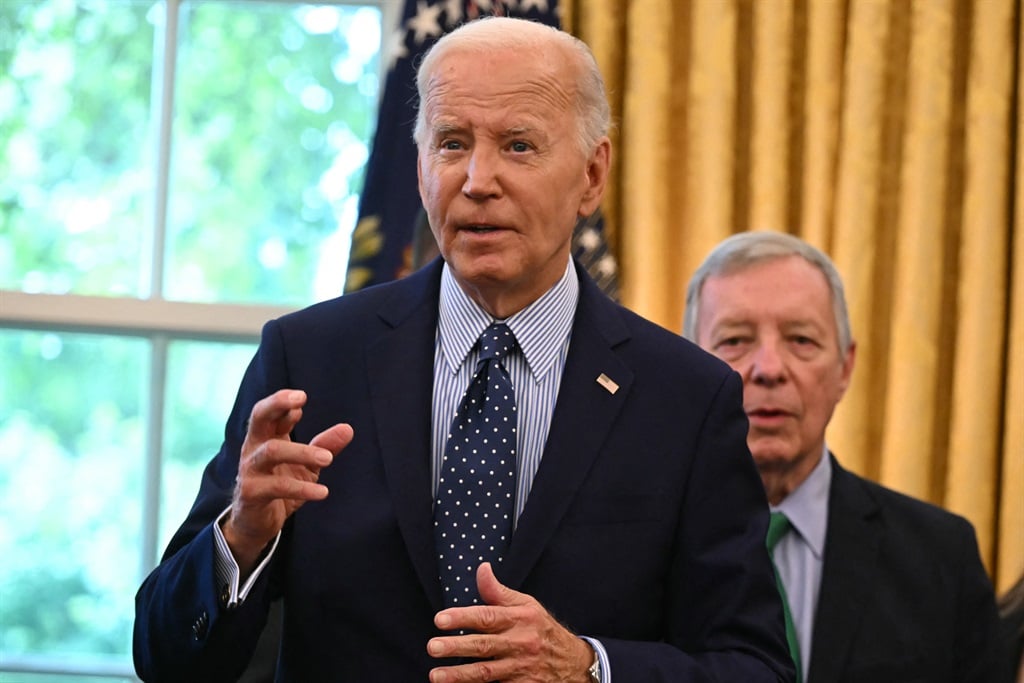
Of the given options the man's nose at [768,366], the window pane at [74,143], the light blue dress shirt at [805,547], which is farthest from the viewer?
the window pane at [74,143]

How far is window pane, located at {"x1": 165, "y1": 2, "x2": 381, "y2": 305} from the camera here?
452 cm

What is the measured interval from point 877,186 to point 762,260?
1179 millimetres

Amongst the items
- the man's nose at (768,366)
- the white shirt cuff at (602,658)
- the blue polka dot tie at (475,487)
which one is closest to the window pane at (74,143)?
the man's nose at (768,366)

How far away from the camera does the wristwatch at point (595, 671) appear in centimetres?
197

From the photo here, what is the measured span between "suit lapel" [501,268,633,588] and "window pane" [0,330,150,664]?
2.42 meters

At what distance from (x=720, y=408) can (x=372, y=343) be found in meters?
0.52

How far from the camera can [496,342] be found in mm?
2248

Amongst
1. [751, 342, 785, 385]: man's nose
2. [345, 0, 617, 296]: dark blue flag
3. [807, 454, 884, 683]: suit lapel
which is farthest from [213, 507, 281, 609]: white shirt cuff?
[345, 0, 617, 296]: dark blue flag

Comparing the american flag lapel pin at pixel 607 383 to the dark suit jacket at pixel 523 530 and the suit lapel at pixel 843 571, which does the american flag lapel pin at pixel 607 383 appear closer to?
the dark suit jacket at pixel 523 530

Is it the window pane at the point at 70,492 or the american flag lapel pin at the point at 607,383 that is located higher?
the american flag lapel pin at the point at 607,383

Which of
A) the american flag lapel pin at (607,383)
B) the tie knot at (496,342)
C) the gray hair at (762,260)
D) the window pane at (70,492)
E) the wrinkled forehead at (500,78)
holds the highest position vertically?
the wrinkled forehead at (500,78)

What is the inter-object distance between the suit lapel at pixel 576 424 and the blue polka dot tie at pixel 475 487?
4cm

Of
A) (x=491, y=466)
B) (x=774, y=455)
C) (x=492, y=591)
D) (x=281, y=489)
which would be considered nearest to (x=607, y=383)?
(x=491, y=466)

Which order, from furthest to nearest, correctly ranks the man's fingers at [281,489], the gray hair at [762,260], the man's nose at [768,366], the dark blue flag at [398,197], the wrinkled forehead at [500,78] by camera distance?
1. the dark blue flag at [398,197]
2. the gray hair at [762,260]
3. the man's nose at [768,366]
4. the wrinkled forehead at [500,78]
5. the man's fingers at [281,489]
